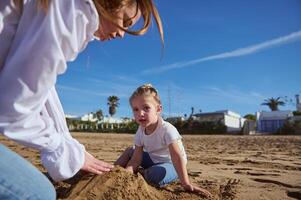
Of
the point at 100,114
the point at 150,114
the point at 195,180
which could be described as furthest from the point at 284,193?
the point at 100,114

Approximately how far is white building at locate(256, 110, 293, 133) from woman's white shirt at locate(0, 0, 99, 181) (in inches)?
2128

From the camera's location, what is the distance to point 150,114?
411 cm

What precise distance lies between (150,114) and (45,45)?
2.92m

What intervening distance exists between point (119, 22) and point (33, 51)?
0.46m

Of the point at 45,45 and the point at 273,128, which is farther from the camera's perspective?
the point at 273,128

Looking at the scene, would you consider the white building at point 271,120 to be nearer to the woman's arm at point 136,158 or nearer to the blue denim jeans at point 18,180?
the woman's arm at point 136,158

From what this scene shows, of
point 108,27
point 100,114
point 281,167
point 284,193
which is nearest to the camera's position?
point 108,27

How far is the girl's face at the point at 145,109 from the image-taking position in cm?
407

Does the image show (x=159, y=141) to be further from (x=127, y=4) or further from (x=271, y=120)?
(x=271, y=120)

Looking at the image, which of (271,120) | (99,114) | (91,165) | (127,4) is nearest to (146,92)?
(91,165)

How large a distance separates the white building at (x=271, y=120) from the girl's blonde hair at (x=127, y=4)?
176ft

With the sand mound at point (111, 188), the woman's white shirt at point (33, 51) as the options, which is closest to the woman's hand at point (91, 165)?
the woman's white shirt at point (33, 51)

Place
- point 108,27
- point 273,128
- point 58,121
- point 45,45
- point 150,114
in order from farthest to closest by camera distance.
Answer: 1. point 273,128
2. point 150,114
3. point 58,121
4. point 108,27
5. point 45,45

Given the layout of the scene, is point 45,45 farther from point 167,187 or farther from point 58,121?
point 167,187
